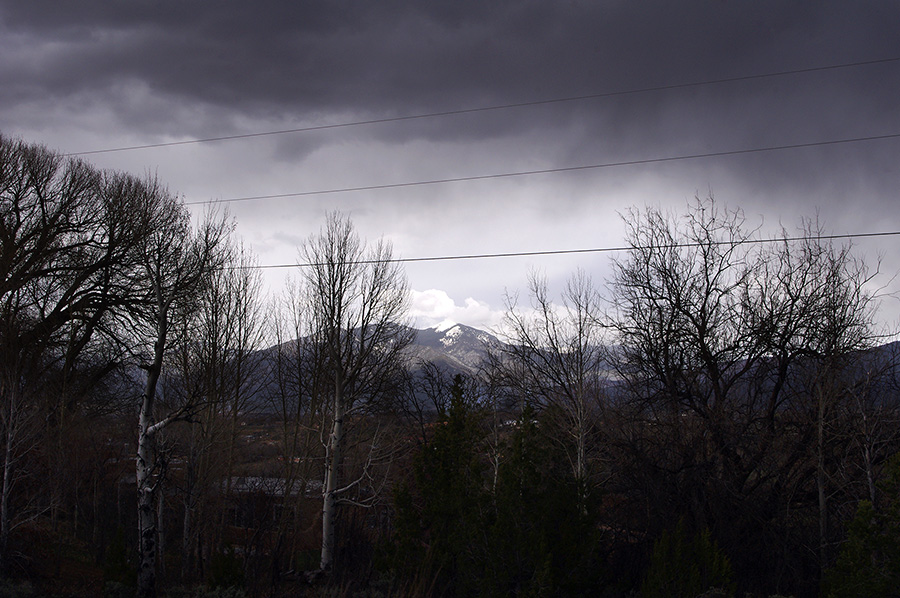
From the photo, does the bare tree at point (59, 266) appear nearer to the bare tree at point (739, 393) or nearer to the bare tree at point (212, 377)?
the bare tree at point (212, 377)

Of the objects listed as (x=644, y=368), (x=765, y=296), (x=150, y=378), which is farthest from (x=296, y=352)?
(x=765, y=296)

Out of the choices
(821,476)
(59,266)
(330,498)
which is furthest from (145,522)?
(821,476)

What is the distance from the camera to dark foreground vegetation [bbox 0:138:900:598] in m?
12.4

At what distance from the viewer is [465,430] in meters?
14.4

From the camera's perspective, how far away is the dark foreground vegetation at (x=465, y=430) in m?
12.4

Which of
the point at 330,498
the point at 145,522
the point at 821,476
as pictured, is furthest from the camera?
the point at 330,498

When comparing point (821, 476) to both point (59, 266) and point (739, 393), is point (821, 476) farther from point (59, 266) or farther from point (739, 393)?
point (59, 266)

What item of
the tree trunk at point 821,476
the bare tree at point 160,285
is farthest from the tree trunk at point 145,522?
the tree trunk at point 821,476

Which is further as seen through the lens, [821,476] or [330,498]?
[330,498]

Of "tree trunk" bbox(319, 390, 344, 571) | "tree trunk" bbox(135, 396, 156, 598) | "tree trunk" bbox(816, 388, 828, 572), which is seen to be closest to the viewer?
"tree trunk" bbox(135, 396, 156, 598)

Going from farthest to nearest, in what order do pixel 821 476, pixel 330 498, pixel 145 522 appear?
pixel 330 498
pixel 821 476
pixel 145 522

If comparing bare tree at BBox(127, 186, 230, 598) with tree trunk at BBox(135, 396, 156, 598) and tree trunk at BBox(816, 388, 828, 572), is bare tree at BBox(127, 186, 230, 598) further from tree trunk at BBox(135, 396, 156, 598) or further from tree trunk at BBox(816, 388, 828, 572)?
tree trunk at BBox(816, 388, 828, 572)

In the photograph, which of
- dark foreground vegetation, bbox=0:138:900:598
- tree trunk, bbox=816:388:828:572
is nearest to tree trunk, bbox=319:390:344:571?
dark foreground vegetation, bbox=0:138:900:598

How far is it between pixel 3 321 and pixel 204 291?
252 inches
